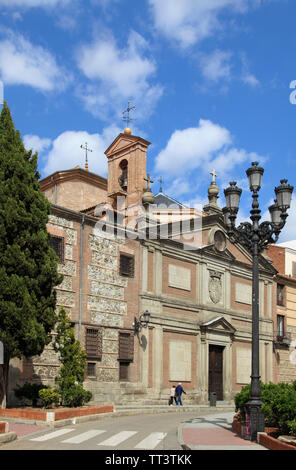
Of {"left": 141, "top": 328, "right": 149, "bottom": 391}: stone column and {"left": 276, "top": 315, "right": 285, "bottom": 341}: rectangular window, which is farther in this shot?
{"left": 276, "top": 315, "right": 285, "bottom": 341}: rectangular window

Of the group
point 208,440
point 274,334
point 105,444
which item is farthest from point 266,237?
point 274,334

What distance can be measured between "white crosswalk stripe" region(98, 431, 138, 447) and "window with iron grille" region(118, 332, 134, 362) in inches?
423

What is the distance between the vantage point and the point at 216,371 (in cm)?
3238

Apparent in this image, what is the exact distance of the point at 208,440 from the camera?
1412 cm

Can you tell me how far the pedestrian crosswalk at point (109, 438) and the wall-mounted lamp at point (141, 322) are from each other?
11.2m

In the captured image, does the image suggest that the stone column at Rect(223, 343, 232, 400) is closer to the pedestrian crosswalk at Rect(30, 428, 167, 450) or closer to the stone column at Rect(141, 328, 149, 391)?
the stone column at Rect(141, 328, 149, 391)

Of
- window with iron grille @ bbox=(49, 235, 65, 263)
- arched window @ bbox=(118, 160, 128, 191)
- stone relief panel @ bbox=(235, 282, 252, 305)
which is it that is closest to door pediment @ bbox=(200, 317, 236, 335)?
stone relief panel @ bbox=(235, 282, 252, 305)

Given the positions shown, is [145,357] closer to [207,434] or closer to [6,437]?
[207,434]

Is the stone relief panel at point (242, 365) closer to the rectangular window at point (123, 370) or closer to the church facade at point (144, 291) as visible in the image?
the church facade at point (144, 291)

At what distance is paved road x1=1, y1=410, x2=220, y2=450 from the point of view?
1284cm

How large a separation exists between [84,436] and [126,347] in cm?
1230

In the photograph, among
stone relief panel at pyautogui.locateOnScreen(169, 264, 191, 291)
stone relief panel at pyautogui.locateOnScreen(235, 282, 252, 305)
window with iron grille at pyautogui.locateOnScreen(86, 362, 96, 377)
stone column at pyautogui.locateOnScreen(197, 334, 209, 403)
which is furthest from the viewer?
stone relief panel at pyautogui.locateOnScreen(235, 282, 252, 305)
